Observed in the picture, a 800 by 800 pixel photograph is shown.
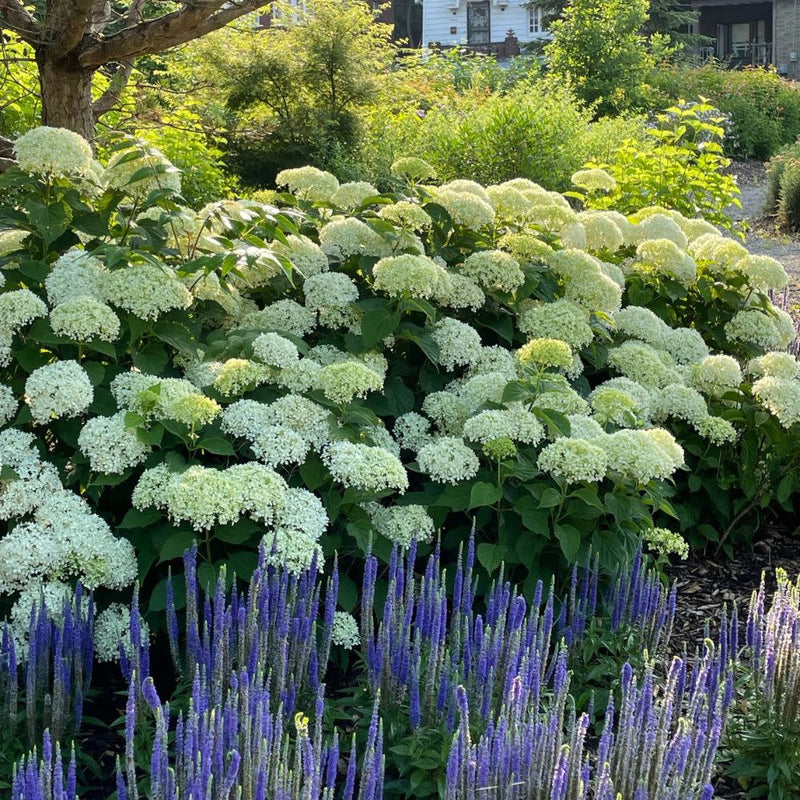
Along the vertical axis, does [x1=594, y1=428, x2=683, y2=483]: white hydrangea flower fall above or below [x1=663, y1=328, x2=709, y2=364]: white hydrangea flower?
below

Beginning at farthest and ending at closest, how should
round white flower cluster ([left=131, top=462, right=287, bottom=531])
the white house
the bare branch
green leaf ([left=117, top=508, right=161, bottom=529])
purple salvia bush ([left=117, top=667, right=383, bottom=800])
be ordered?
the white house, the bare branch, green leaf ([left=117, top=508, right=161, bottom=529]), round white flower cluster ([left=131, top=462, right=287, bottom=531]), purple salvia bush ([left=117, top=667, right=383, bottom=800])

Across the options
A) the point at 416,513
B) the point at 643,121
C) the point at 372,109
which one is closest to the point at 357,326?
the point at 416,513

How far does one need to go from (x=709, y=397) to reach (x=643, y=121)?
1194cm

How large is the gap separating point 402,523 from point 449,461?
235 mm

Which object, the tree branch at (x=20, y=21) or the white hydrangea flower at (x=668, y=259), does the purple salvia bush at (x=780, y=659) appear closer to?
the white hydrangea flower at (x=668, y=259)

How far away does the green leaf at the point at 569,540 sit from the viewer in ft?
10.2

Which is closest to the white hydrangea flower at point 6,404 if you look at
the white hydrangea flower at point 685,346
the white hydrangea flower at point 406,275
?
the white hydrangea flower at point 406,275

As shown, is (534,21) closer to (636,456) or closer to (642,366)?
(642,366)

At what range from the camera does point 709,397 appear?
4.42 m

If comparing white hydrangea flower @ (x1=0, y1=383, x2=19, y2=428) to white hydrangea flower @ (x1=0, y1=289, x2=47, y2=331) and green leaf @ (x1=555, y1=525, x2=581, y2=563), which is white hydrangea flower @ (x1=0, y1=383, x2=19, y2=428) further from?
green leaf @ (x1=555, y1=525, x2=581, y2=563)

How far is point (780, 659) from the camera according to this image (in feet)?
8.86

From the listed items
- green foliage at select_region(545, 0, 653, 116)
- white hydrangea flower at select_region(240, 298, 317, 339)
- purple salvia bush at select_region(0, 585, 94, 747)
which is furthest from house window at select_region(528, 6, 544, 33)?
purple salvia bush at select_region(0, 585, 94, 747)

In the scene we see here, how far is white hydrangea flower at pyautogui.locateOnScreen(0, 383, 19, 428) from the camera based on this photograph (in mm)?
3193

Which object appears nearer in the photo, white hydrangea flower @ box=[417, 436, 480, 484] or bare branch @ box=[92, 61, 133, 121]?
white hydrangea flower @ box=[417, 436, 480, 484]
